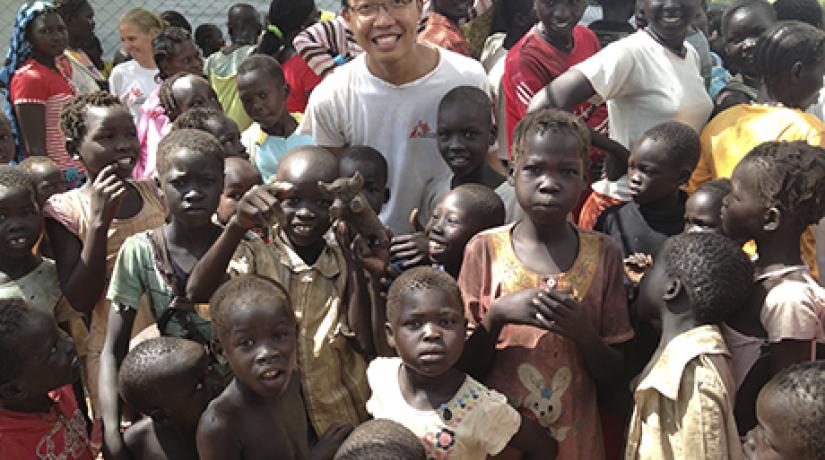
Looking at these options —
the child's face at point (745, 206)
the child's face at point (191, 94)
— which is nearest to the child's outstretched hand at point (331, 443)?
the child's face at point (745, 206)

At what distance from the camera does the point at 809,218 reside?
2.65 metres

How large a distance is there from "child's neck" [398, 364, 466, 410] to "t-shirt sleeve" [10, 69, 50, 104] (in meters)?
3.67

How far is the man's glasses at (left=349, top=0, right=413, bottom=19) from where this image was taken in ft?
11.2

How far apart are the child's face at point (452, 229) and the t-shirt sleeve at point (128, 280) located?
36.7 inches

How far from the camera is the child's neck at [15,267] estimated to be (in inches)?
118

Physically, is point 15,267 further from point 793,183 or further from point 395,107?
point 793,183

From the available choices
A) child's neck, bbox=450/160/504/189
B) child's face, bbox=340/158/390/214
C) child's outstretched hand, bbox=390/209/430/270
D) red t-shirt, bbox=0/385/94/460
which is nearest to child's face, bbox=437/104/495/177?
child's neck, bbox=450/160/504/189

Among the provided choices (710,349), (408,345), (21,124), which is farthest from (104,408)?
(21,124)

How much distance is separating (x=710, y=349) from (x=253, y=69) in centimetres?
267

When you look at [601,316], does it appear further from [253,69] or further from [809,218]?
[253,69]

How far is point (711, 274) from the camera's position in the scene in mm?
2443

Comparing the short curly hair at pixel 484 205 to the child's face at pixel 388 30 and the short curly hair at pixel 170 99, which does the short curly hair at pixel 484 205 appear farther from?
the short curly hair at pixel 170 99

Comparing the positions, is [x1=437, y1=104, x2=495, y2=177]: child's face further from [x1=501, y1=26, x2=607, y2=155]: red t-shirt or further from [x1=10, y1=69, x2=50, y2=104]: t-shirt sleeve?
[x1=10, y1=69, x2=50, y2=104]: t-shirt sleeve

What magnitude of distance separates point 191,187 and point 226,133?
101cm
